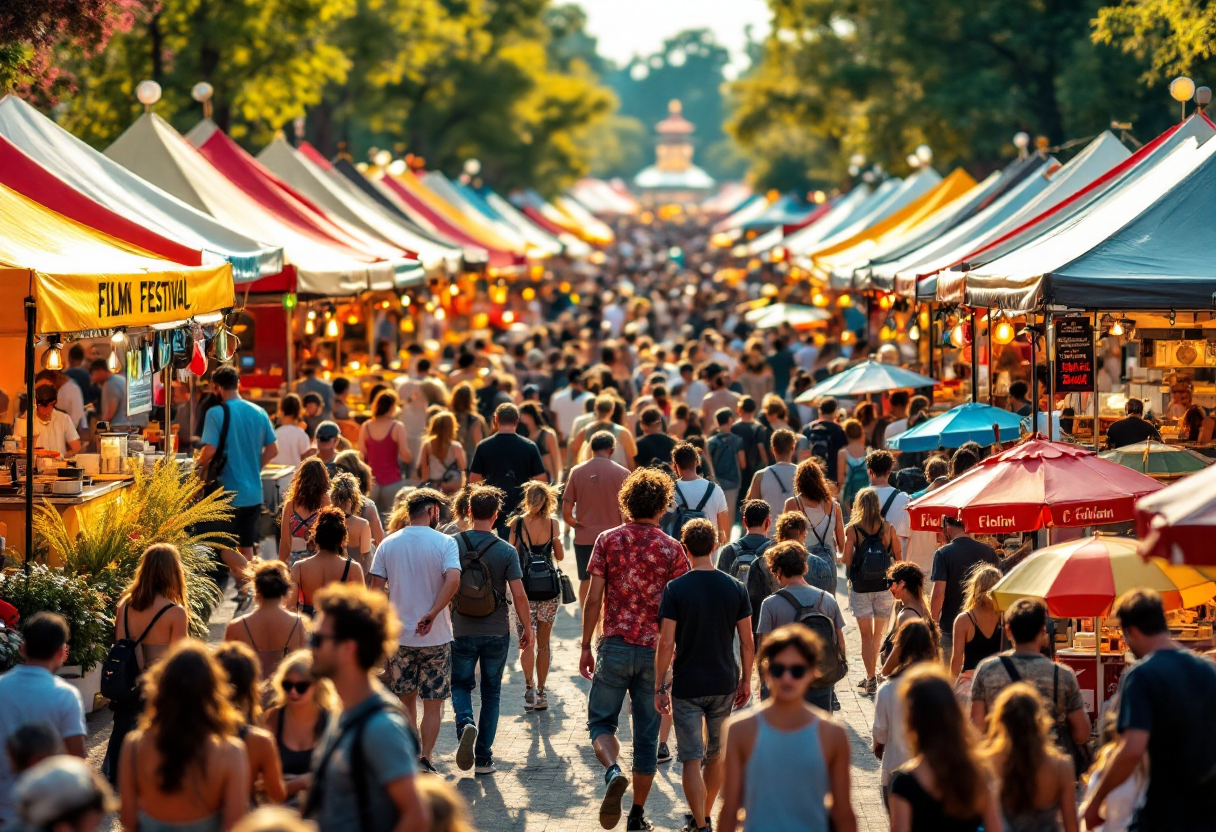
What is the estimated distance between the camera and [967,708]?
23.8 feet

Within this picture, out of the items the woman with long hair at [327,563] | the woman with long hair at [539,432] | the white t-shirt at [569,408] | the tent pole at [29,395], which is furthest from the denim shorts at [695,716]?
the white t-shirt at [569,408]

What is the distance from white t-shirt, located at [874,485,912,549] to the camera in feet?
35.3

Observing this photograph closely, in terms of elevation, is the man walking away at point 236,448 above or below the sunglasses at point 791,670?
above

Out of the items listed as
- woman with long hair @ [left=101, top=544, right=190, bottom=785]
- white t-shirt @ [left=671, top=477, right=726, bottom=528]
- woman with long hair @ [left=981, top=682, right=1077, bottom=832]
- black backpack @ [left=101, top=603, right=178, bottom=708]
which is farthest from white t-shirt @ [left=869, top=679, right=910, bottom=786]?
white t-shirt @ [left=671, top=477, right=726, bottom=528]

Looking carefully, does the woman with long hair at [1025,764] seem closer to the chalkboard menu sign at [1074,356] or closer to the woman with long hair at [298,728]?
the woman with long hair at [298,728]

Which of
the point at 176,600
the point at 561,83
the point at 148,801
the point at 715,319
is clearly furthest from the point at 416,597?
the point at 561,83

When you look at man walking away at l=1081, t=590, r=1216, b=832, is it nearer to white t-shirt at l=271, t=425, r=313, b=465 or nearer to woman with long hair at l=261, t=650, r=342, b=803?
woman with long hair at l=261, t=650, r=342, b=803

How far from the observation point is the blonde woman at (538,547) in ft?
33.7

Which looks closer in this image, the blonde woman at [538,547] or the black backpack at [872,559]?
the blonde woman at [538,547]

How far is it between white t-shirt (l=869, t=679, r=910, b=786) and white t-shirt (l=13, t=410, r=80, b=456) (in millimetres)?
8834

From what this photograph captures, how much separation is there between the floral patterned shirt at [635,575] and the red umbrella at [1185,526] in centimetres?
290

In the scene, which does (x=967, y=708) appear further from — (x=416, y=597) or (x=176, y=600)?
(x=176, y=600)

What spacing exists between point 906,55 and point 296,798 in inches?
1455

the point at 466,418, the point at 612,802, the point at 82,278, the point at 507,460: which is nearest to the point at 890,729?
the point at 612,802
